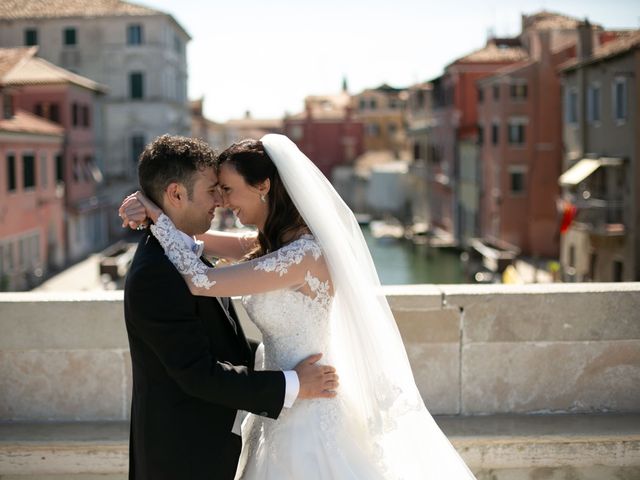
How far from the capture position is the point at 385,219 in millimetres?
64875

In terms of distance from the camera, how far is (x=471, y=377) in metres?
3.89

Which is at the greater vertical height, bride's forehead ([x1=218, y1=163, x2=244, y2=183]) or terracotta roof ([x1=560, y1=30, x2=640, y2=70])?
terracotta roof ([x1=560, y1=30, x2=640, y2=70])

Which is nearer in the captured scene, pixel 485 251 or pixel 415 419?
pixel 415 419

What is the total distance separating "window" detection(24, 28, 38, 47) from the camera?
50.1m

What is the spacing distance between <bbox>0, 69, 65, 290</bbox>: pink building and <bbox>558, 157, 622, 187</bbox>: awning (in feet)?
56.0

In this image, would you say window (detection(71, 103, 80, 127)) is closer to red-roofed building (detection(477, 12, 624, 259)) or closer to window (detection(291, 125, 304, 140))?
red-roofed building (detection(477, 12, 624, 259))

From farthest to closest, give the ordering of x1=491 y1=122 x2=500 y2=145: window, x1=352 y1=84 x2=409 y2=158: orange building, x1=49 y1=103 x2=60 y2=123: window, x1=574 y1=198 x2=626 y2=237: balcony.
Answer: x1=352 y1=84 x2=409 y2=158: orange building, x1=491 y1=122 x2=500 y2=145: window, x1=49 y1=103 x2=60 y2=123: window, x1=574 y1=198 x2=626 y2=237: balcony

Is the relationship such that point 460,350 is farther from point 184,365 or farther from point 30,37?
point 30,37

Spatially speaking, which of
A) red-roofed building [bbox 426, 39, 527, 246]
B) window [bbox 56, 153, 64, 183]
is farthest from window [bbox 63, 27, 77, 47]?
red-roofed building [bbox 426, 39, 527, 246]

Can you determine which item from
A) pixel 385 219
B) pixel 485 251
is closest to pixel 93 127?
pixel 485 251

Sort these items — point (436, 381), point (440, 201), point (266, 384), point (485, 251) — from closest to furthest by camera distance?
1. point (266, 384)
2. point (436, 381)
3. point (485, 251)
4. point (440, 201)

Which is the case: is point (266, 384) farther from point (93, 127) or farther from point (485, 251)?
point (93, 127)

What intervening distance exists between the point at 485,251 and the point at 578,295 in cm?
3275

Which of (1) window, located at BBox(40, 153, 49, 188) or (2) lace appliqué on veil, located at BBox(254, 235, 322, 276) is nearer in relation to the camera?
(2) lace appliqué on veil, located at BBox(254, 235, 322, 276)
